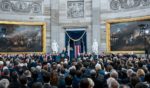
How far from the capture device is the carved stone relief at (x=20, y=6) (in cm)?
3600

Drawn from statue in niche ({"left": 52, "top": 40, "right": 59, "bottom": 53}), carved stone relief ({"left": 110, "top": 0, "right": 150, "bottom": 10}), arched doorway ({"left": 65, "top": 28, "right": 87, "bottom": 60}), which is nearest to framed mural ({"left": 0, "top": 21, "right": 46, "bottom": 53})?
statue in niche ({"left": 52, "top": 40, "right": 59, "bottom": 53})

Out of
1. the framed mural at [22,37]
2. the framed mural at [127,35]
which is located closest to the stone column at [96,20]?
the framed mural at [127,35]

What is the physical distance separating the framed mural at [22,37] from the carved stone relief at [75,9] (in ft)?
12.9

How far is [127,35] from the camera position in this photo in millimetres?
34344

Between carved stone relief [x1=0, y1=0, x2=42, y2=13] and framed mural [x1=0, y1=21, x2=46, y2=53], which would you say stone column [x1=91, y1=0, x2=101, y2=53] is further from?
carved stone relief [x1=0, y1=0, x2=42, y2=13]

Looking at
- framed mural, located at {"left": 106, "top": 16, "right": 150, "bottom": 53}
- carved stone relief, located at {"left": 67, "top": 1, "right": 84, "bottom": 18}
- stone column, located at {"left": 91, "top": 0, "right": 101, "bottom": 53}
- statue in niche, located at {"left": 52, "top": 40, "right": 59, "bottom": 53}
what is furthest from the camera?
carved stone relief, located at {"left": 67, "top": 1, "right": 84, "bottom": 18}

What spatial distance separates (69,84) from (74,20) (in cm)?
2962

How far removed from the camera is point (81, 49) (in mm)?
38531

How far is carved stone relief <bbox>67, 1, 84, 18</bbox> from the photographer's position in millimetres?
38719

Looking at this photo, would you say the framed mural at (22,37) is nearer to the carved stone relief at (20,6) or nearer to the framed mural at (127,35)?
the carved stone relief at (20,6)

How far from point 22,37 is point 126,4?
43.5ft

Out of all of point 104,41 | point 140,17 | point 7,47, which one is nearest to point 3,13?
point 7,47

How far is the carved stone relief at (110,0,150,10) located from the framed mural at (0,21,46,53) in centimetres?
909

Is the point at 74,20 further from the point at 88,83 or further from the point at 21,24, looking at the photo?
the point at 88,83
